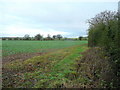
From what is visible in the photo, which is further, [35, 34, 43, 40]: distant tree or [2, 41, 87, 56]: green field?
[35, 34, 43, 40]: distant tree

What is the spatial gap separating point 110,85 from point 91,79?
72 cm

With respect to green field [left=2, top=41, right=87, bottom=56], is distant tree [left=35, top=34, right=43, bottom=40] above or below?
above

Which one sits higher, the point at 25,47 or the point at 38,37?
the point at 38,37

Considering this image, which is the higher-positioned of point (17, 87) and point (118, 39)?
point (118, 39)

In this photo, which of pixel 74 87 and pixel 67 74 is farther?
pixel 67 74

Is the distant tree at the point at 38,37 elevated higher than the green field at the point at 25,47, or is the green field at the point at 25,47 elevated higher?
the distant tree at the point at 38,37

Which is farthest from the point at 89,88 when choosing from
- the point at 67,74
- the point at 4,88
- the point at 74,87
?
the point at 4,88

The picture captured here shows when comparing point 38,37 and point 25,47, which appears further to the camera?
point 38,37

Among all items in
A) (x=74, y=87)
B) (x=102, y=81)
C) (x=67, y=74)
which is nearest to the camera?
(x=74, y=87)

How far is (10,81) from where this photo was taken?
369 centimetres

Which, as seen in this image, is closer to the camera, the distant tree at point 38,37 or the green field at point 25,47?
the green field at point 25,47

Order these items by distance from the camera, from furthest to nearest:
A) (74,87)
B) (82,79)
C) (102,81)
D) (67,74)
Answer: (67,74), (82,79), (102,81), (74,87)

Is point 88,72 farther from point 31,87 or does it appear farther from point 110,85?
point 31,87

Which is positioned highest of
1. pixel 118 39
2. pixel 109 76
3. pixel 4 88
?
pixel 118 39
